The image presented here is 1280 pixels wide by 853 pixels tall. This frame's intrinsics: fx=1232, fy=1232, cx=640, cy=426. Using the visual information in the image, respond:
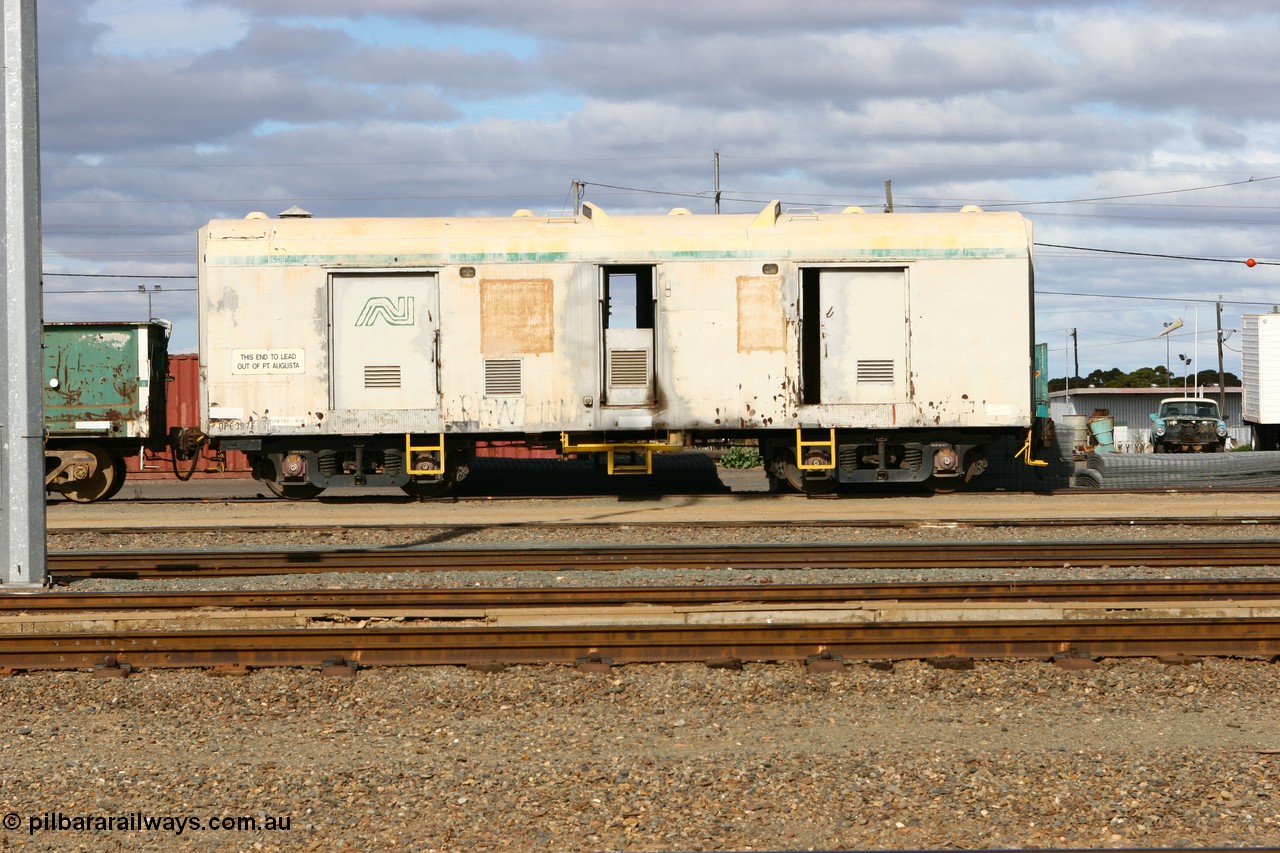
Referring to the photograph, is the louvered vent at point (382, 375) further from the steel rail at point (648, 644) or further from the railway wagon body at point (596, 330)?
the steel rail at point (648, 644)

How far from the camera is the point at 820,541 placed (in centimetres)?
1344

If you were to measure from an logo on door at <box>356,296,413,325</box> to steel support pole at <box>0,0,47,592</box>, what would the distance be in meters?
6.85

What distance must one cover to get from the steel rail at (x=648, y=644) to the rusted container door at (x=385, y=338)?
937 centimetres

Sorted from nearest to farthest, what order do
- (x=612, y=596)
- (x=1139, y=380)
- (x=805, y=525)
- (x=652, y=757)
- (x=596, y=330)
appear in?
(x=652, y=757)
(x=612, y=596)
(x=805, y=525)
(x=596, y=330)
(x=1139, y=380)

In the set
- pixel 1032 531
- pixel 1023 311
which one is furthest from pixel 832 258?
pixel 1032 531

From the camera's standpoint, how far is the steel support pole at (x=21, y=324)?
33.2 ft

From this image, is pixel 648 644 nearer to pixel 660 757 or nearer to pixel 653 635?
pixel 653 635

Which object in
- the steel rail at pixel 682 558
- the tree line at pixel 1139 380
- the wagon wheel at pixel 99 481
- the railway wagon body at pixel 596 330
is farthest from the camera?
the tree line at pixel 1139 380

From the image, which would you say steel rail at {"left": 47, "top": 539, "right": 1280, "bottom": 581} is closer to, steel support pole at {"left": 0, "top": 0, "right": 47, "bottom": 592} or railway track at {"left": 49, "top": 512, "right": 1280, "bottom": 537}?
steel support pole at {"left": 0, "top": 0, "right": 47, "bottom": 592}

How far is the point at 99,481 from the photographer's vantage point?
1894 cm

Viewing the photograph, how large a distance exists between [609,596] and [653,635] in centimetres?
176

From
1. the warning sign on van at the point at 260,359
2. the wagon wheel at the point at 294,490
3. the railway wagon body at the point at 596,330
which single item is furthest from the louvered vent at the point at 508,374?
the wagon wheel at the point at 294,490

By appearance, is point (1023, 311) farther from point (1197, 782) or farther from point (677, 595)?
Answer: point (1197, 782)

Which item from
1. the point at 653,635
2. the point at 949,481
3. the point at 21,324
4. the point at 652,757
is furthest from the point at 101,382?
the point at 652,757
